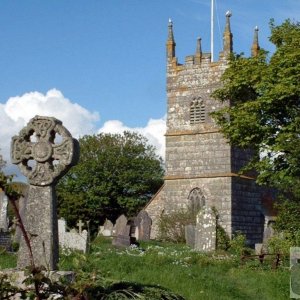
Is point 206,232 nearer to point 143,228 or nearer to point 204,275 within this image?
point 204,275

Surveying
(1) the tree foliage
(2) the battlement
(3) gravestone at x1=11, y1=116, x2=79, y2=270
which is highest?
(2) the battlement

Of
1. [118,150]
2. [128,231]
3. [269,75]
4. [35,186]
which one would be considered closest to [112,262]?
[35,186]

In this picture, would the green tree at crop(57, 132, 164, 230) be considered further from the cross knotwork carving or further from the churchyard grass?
the cross knotwork carving

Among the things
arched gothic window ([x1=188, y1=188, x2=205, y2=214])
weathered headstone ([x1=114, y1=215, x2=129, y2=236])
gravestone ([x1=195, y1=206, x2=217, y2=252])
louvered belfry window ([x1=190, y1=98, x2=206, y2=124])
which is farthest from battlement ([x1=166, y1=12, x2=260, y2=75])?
gravestone ([x1=195, y1=206, x2=217, y2=252])

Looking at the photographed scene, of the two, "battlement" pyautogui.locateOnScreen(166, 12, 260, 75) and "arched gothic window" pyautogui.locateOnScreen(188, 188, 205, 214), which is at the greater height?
"battlement" pyautogui.locateOnScreen(166, 12, 260, 75)

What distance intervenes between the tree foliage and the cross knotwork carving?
48.0 feet

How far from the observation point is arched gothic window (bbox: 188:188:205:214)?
131 ft

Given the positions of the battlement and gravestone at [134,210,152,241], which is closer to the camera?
gravestone at [134,210,152,241]

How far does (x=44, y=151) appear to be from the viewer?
9484mm

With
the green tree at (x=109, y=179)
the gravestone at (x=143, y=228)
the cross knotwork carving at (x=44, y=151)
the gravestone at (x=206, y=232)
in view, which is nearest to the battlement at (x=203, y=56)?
the gravestone at (x=143, y=228)

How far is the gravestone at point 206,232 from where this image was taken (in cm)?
2344

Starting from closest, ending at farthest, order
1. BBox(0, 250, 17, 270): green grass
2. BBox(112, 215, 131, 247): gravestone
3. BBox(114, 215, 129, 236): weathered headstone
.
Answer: BBox(0, 250, 17, 270): green grass
BBox(112, 215, 131, 247): gravestone
BBox(114, 215, 129, 236): weathered headstone

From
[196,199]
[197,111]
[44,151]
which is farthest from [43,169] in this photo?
[197,111]

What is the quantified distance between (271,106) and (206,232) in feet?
17.4
